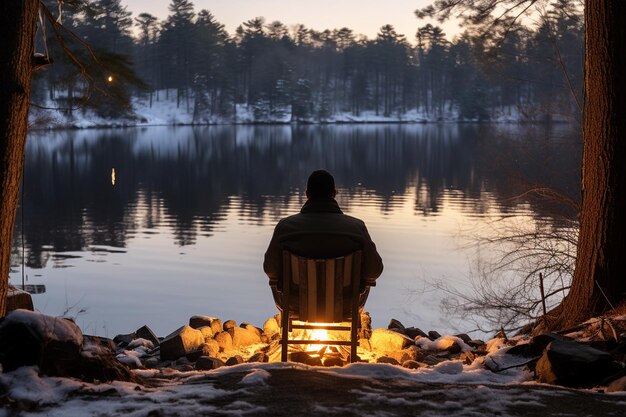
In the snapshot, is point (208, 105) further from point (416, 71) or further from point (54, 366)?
point (54, 366)

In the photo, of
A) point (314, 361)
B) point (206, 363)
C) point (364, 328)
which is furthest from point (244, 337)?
point (314, 361)

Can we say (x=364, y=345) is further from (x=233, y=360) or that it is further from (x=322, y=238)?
(x=322, y=238)

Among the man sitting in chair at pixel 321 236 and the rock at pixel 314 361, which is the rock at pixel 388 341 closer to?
the rock at pixel 314 361

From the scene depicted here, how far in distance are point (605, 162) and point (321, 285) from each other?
2.34 m

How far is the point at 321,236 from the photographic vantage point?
18.6ft

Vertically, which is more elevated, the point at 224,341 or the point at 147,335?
the point at 224,341

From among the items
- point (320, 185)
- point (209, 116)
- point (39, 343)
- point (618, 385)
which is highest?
point (209, 116)

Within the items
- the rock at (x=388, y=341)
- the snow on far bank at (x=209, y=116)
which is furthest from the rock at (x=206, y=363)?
the snow on far bank at (x=209, y=116)

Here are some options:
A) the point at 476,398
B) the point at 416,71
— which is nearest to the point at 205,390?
the point at 476,398

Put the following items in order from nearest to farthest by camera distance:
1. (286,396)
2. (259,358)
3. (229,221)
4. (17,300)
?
(286,396) → (17,300) → (259,358) → (229,221)

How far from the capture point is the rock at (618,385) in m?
4.59

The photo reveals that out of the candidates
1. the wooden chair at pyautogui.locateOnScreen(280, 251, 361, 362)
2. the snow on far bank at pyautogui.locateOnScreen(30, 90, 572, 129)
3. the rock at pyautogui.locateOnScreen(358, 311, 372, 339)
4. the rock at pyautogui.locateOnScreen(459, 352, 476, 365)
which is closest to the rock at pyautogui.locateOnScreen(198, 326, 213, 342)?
the rock at pyautogui.locateOnScreen(358, 311, 372, 339)

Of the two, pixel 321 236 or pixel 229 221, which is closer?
pixel 321 236

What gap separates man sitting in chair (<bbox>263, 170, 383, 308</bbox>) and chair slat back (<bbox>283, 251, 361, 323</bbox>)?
68 millimetres
